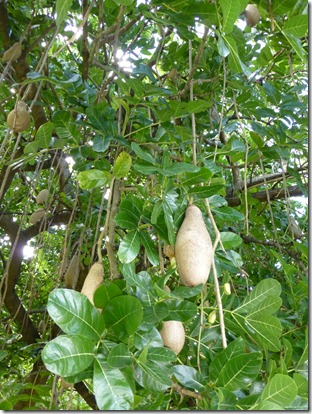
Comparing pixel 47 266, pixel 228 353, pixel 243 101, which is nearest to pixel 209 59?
pixel 243 101

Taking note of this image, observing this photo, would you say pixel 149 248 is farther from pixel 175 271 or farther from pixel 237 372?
pixel 237 372

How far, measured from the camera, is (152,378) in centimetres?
55

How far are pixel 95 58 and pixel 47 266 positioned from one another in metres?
1.45

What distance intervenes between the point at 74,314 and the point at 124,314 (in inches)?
2.3

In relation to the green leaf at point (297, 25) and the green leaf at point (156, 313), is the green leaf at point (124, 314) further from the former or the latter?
the green leaf at point (297, 25)

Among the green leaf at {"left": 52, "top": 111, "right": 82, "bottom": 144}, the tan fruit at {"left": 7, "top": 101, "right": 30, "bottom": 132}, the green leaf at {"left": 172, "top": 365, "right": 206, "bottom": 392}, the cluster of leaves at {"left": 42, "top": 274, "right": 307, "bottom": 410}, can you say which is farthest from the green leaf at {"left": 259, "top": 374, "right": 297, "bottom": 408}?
the tan fruit at {"left": 7, "top": 101, "right": 30, "bottom": 132}

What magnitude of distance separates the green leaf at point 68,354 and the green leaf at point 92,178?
26 cm

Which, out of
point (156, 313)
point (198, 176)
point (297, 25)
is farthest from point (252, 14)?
point (156, 313)

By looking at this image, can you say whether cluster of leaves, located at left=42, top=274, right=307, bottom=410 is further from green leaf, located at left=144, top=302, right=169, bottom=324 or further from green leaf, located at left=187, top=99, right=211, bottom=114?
green leaf, located at left=187, top=99, right=211, bottom=114

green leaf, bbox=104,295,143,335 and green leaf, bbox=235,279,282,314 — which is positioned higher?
green leaf, bbox=104,295,143,335

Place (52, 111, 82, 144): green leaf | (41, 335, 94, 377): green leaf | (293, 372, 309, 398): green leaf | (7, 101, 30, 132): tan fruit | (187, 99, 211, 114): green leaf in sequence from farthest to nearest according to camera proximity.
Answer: (7, 101, 30, 132): tan fruit → (52, 111, 82, 144): green leaf → (187, 99, 211, 114): green leaf → (293, 372, 309, 398): green leaf → (41, 335, 94, 377): green leaf

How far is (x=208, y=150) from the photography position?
1362 mm

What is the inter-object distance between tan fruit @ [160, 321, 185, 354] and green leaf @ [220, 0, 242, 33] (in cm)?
42

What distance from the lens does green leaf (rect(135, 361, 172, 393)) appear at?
55 cm
